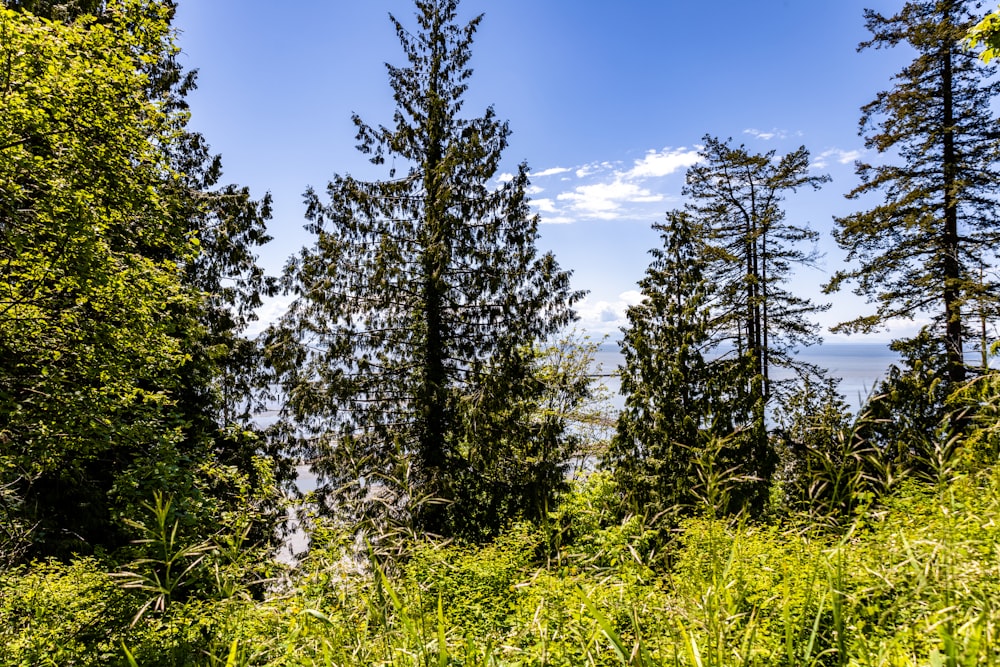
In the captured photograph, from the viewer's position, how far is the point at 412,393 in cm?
1205

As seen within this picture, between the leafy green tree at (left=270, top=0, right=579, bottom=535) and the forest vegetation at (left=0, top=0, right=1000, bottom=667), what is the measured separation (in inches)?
3.1

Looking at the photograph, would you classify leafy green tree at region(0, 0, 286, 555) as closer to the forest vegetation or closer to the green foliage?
the forest vegetation

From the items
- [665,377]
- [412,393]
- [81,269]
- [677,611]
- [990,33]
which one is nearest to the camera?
[677,611]

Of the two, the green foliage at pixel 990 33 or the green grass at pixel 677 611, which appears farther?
the green foliage at pixel 990 33

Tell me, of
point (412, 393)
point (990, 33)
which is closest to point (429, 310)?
point (412, 393)

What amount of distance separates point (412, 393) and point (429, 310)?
2.17m

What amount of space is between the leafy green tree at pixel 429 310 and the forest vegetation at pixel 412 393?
0.26 feet

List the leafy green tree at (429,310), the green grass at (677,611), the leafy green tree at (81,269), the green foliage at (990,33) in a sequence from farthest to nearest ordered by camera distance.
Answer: the leafy green tree at (429,310), the leafy green tree at (81,269), the green foliage at (990,33), the green grass at (677,611)

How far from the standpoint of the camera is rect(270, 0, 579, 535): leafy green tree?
39.0 ft

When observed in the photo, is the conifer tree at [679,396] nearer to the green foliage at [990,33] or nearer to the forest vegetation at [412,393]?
the forest vegetation at [412,393]

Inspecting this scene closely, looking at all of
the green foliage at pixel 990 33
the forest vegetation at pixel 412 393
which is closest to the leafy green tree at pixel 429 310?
the forest vegetation at pixel 412 393

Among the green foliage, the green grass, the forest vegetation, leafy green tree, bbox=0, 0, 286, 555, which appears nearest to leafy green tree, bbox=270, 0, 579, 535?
the forest vegetation

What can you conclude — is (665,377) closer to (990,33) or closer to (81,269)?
(990,33)

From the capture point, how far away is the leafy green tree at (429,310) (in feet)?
39.0
